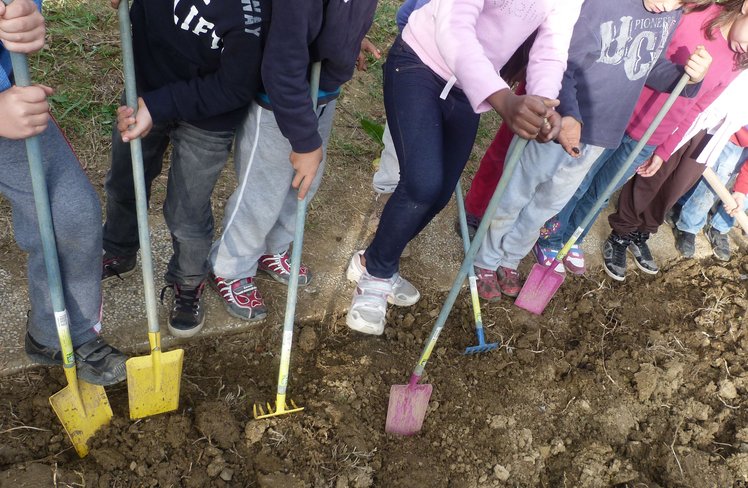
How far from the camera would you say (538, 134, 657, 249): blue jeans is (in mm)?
3125

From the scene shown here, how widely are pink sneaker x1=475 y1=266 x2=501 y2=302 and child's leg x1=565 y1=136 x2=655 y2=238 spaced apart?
23.2 inches

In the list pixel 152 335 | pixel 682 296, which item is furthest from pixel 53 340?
pixel 682 296

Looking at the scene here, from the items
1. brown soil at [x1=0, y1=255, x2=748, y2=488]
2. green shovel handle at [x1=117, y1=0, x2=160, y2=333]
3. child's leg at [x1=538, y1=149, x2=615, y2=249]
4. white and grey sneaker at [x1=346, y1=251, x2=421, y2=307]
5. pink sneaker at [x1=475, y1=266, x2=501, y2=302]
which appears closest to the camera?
green shovel handle at [x1=117, y1=0, x2=160, y2=333]

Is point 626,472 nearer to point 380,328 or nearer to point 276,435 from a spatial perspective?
point 380,328

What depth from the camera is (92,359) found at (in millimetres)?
2057

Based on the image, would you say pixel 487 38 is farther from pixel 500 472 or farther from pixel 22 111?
pixel 500 472

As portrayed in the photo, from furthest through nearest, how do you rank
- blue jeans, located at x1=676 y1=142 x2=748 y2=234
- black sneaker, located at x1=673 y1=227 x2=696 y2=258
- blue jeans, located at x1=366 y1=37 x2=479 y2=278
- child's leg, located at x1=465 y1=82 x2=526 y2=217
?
black sneaker, located at x1=673 y1=227 x2=696 y2=258 < blue jeans, located at x1=676 y1=142 x2=748 y2=234 < child's leg, located at x1=465 y1=82 x2=526 y2=217 < blue jeans, located at x1=366 y1=37 x2=479 y2=278

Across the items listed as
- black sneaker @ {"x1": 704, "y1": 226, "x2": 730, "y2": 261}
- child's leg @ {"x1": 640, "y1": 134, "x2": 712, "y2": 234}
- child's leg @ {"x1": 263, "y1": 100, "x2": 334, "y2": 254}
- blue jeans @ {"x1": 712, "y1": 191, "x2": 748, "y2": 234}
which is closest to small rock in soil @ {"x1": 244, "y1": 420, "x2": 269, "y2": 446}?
child's leg @ {"x1": 263, "y1": 100, "x2": 334, "y2": 254}

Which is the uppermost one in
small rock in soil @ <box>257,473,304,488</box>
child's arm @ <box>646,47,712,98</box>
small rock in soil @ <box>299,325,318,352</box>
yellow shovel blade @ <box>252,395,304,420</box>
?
child's arm @ <box>646,47,712,98</box>

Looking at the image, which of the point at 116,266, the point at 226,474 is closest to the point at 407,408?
the point at 226,474

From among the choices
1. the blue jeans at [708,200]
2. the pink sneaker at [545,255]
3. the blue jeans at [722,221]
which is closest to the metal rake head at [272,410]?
the pink sneaker at [545,255]

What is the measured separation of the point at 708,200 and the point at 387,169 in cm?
236

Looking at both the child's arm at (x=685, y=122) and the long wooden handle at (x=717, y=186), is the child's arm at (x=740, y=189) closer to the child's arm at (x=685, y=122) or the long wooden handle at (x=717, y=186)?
the long wooden handle at (x=717, y=186)

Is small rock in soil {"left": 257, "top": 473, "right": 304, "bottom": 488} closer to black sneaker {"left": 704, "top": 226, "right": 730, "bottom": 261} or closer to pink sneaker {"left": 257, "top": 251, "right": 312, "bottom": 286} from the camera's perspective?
pink sneaker {"left": 257, "top": 251, "right": 312, "bottom": 286}
